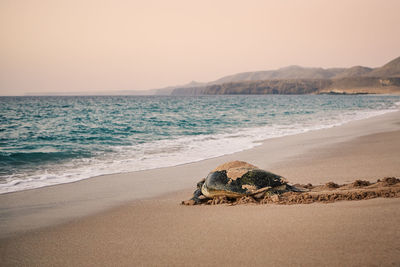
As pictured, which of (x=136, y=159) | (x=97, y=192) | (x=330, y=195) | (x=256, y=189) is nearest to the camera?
(x=330, y=195)

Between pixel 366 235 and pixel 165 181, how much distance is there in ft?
16.1

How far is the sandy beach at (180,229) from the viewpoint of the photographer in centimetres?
310

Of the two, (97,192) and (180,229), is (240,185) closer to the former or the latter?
(180,229)

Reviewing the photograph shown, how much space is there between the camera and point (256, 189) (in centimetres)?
543

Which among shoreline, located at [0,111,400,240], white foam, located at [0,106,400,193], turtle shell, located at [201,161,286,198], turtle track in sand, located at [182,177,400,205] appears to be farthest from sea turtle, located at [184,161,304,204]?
white foam, located at [0,106,400,193]

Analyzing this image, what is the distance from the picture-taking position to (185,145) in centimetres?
1368

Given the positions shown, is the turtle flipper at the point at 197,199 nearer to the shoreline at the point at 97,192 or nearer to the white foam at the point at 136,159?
the shoreline at the point at 97,192

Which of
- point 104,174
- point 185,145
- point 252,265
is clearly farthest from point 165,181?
point 185,145

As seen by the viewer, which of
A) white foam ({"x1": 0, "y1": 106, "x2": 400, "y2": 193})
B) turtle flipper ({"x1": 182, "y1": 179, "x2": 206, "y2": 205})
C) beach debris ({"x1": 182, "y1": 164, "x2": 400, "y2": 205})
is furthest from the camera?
white foam ({"x1": 0, "y1": 106, "x2": 400, "y2": 193})

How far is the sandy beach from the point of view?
3096 millimetres

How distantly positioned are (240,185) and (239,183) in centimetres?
4

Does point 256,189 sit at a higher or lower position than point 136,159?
higher

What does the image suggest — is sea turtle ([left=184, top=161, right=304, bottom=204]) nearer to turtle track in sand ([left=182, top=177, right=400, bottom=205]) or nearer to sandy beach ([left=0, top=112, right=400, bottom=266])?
turtle track in sand ([left=182, top=177, right=400, bottom=205])

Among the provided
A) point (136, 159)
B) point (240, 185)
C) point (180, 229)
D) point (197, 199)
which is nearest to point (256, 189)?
point (240, 185)
